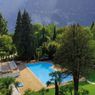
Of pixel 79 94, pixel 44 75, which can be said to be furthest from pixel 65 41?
pixel 44 75

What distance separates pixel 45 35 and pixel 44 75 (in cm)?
1166

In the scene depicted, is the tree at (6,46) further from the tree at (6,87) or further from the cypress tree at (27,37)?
the tree at (6,87)

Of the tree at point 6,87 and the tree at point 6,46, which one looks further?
the tree at point 6,46

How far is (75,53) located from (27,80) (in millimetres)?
12085

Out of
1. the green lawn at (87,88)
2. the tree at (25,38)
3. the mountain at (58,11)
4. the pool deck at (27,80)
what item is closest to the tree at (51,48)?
the tree at (25,38)

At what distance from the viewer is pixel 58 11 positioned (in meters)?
131

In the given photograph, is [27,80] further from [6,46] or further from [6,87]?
[6,87]

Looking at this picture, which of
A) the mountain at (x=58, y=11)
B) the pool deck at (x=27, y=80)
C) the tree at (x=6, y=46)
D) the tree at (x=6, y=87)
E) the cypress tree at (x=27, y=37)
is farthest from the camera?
the mountain at (x=58, y=11)

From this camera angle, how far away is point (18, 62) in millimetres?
43188

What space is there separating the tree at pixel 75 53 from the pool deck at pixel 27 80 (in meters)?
7.77

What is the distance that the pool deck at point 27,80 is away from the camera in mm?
32234

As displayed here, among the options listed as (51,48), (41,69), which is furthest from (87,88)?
(51,48)

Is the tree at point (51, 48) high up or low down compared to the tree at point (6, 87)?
up

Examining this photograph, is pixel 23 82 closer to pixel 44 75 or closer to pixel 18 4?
pixel 44 75
